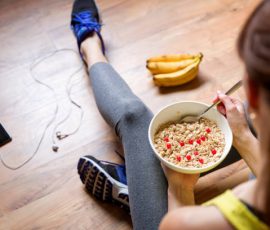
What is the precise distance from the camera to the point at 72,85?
139 centimetres

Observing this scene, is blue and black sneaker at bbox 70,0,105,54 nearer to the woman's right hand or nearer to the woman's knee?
the woman's knee

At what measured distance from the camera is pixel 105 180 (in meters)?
1.06

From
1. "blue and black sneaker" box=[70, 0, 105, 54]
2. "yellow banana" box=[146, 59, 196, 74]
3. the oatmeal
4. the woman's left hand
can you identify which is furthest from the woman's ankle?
the woman's left hand

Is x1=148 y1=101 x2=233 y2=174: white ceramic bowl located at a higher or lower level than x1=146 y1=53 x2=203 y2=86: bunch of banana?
higher

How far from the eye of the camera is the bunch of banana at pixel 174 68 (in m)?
1.33

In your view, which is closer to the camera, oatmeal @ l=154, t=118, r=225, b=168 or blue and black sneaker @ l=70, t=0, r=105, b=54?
oatmeal @ l=154, t=118, r=225, b=168

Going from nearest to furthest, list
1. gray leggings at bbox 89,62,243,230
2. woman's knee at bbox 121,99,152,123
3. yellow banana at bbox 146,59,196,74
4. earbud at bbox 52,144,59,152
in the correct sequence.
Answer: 1. gray leggings at bbox 89,62,243,230
2. woman's knee at bbox 121,99,152,123
3. earbud at bbox 52,144,59,152
4. yellow banana at bbox 146,59,196,74

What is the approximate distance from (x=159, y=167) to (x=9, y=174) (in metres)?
0.53

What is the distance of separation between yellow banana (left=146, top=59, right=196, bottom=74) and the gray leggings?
0.19 m

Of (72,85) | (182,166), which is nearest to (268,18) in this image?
(182,166)

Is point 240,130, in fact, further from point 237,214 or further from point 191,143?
point 237,214

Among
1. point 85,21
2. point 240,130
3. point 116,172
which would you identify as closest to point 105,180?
point 116,172

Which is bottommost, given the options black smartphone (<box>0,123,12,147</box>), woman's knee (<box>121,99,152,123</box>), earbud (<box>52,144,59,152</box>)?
earbud (<box>52,144,59,152</box>)

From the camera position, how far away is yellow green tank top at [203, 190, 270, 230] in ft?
1.71
